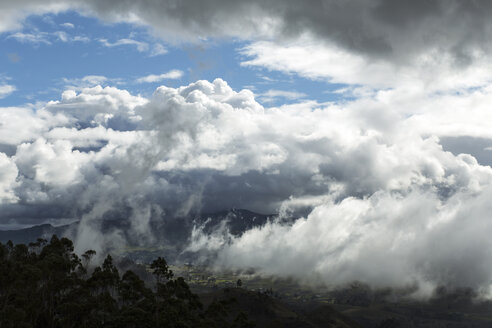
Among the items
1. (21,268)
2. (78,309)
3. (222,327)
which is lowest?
(222,327)

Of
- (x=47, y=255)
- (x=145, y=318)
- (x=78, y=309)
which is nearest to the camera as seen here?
(x=145, y=318)

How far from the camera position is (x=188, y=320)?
6491 inches

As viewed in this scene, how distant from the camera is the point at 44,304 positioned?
17150 cm

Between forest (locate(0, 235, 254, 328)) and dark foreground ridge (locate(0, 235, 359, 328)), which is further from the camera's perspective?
dark foreground ridge (locate(0, 235, 359, 328))

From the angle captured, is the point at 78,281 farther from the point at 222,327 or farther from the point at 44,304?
the point at 222,327

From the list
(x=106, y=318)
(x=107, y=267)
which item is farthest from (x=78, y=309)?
(x=107, y=267)

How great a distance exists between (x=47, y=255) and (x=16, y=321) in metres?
64.3

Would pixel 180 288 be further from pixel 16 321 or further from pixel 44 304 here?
pixel 16 321

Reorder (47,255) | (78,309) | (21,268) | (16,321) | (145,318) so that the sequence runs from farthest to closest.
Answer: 1. (47,255)
2. (21,268)
3. (78,309)
4. (145,318)
5. (16,321)

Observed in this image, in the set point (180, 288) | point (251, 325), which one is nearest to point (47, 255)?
point (180, 288)

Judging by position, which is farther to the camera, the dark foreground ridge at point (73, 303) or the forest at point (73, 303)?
the dark foreground ridge at point (73, 303)

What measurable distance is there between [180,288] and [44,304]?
2110 inches

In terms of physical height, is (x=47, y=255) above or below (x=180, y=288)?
above

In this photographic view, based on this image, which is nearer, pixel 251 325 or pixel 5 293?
pixel 5 293
